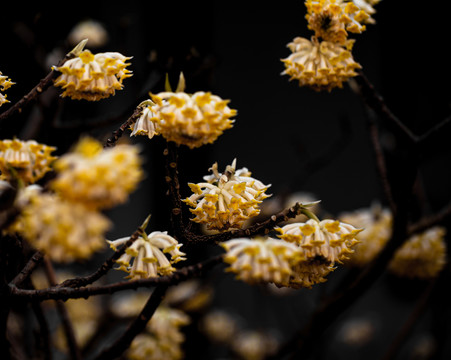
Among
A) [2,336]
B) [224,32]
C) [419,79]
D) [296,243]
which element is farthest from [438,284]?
[224,32]

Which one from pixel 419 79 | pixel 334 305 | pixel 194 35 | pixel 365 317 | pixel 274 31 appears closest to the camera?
pixel 334 305

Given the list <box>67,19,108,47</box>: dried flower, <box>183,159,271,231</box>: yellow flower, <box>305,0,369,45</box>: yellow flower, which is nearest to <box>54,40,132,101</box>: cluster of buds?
<box>183,159,271,231</box>: yellow flower

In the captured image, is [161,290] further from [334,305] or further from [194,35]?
[194,35]

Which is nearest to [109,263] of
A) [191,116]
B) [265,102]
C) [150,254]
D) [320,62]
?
[150,254]

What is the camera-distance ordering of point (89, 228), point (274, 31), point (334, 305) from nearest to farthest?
1. point (89, 228)
2. point (334, 305)
3. point (274, 31)

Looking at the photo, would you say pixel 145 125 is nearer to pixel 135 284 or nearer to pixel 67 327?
pixel 135 284

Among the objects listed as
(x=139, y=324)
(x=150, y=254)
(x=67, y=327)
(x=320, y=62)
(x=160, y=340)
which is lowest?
(x=160, y=340)

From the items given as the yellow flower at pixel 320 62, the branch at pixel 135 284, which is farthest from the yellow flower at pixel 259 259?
the yellow flower at pixel 320 62
